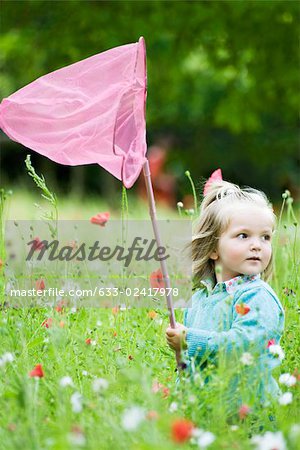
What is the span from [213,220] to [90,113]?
60 cm

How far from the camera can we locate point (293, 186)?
16828mm

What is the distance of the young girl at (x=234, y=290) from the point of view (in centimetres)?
273

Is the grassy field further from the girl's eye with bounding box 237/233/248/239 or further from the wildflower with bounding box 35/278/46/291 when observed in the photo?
the girl's eye with bounding box 237/233/248/239

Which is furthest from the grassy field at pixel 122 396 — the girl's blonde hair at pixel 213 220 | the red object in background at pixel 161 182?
the red object in background at pixel 161 182

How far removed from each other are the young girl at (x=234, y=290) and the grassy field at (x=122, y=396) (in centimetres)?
9

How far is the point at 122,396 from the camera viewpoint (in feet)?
9.21

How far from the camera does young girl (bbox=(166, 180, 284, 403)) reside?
8.96ft

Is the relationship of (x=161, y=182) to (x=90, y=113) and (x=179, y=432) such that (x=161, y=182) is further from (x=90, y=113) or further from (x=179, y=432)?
(x=179, y=432)

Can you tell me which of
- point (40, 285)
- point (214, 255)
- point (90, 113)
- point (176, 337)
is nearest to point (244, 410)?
point (176, 337)

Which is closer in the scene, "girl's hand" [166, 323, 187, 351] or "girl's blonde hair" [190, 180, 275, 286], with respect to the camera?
"girl's hand" [166, 323, 187, 351]

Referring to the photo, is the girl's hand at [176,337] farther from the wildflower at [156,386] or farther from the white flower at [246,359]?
the white flower at [246,359]

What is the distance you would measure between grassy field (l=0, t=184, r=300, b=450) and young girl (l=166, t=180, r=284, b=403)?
0.09 m

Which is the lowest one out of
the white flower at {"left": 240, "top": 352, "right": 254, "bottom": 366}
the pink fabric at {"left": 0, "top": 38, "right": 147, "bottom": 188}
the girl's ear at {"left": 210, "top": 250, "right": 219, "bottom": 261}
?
the white flower at {"left": 240, "top": 352, "right": 254, "bottom": 366}

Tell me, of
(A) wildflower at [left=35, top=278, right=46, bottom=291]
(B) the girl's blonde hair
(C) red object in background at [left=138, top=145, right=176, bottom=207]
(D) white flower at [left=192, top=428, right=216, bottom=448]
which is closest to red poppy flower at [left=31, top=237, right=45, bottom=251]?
(A) wildflower at [left=35, top=278, right=46, bottom=291]
